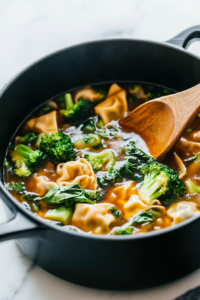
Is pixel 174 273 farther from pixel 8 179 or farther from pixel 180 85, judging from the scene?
pixel 180 85

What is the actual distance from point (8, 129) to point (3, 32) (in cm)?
145

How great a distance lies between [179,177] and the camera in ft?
9.90

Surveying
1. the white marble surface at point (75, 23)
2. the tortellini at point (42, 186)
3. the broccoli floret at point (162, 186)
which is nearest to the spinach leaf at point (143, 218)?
the broccoli floret at point (162, 186)

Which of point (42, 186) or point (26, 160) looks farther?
point (26, 160)

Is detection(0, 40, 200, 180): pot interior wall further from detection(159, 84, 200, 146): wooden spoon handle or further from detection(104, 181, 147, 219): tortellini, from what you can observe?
detection(104, 181, 147, 219): tortellini

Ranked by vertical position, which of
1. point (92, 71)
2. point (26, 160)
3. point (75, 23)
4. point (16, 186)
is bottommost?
point (16, 186)

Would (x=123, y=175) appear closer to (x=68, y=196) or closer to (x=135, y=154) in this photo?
(x=135, y=154)

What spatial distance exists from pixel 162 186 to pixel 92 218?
1.99 feet

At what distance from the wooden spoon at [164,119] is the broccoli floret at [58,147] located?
1.94ft

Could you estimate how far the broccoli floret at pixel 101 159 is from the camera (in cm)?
312

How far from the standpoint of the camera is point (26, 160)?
3.23 metres

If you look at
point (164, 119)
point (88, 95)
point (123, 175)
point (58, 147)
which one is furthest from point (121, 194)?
point (88, 95)

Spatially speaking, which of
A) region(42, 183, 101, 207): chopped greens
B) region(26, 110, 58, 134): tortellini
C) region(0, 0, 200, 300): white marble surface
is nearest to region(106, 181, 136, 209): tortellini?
region(42, 183, 101, 207): chopped greens

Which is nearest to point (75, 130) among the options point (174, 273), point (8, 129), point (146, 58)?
point (8, 129)
